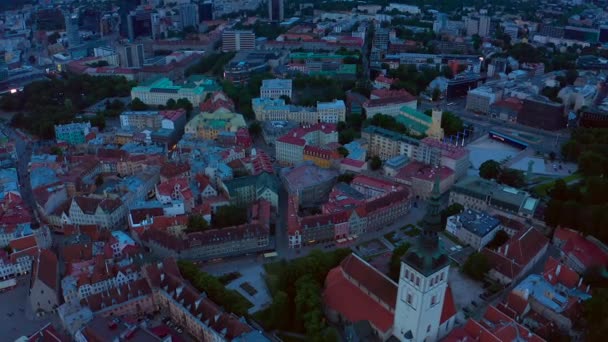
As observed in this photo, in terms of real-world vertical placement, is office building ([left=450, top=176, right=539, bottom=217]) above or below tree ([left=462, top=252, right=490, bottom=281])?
above

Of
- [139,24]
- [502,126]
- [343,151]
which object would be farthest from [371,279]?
[139,24]

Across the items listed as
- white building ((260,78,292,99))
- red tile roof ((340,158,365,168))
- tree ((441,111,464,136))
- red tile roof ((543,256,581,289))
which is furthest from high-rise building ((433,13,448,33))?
red tile roof ((543,256,581,289))

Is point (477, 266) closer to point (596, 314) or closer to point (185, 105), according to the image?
point (596, 314)

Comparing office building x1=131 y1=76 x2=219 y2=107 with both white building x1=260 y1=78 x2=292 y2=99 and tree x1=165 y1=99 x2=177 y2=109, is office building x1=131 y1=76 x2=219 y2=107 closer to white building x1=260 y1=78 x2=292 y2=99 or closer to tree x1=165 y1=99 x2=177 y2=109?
tree x1=165 y1=99 x2=177 y2=109

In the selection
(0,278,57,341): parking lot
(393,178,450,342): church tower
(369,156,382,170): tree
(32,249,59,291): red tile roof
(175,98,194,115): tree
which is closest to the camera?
(393,178,450,342): church tower

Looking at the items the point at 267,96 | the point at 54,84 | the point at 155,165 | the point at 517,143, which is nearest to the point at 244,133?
the point at 155,165
